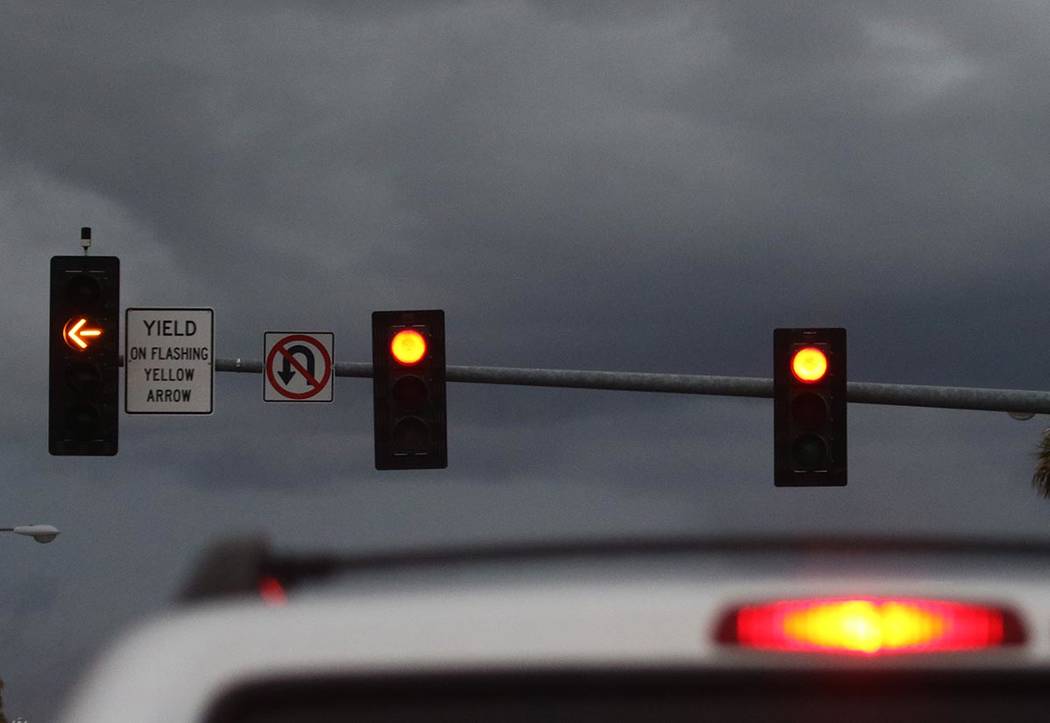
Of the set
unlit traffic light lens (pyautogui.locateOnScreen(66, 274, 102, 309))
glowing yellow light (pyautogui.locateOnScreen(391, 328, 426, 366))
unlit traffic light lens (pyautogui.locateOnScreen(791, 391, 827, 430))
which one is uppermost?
unlit traffic light lens (pyautogui.locateOnScreen(66, 274, 102, 309))

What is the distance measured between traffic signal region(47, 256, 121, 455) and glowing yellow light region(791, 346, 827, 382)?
6.35 meters

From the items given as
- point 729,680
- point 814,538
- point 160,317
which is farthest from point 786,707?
point 160,317

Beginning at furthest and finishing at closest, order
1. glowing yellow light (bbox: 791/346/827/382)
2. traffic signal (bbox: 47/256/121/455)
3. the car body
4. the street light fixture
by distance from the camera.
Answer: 1. the street light fixture
2. traffic signal (bbox: 47/256/121/455)
3. glowing yellow light (bbox: 791/346/827/382)
4. the car body

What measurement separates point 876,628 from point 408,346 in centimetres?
1430

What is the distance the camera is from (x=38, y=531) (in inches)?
1337

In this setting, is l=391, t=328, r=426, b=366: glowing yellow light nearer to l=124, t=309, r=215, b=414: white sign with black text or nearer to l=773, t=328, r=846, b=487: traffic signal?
l=124, t=309, r=215, b=414: white sign with black text

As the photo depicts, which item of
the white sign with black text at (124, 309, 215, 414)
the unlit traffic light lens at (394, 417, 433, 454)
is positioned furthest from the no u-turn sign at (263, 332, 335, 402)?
the unlit traffic light lens at (394, 417, 433, 454)

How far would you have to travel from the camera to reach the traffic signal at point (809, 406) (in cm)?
1612

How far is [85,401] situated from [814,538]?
Result: 1478cm

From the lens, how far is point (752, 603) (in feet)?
6.95

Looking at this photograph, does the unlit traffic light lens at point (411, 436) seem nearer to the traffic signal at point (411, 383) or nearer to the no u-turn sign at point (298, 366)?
the traffic signal at point (411, 383)

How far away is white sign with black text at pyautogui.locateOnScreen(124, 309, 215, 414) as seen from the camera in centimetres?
1803

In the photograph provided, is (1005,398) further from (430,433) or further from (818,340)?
(430,433)

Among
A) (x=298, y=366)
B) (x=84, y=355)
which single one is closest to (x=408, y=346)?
(x=298, y=366)
